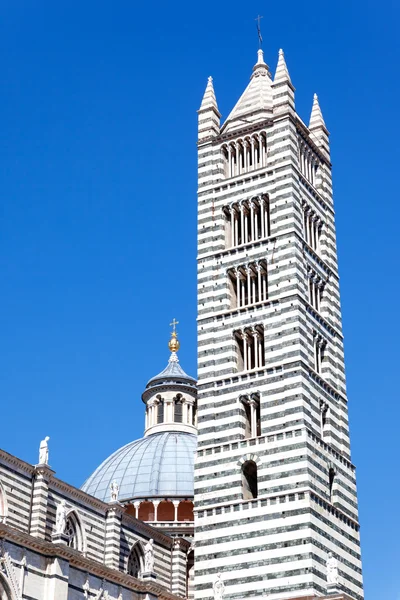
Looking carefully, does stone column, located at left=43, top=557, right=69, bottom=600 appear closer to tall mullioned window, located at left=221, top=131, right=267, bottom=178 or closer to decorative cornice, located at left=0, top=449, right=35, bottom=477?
decorative cornice, located at left=0, top=449, right=35, bottom=477

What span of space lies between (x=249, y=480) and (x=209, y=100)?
1528 cm

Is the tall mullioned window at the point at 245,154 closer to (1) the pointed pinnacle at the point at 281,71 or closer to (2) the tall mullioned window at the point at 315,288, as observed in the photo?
(1) the pointed pinnacle at the point at 281,71

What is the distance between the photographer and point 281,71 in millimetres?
36750

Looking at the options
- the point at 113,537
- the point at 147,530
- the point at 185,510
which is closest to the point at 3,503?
the point at 113,537

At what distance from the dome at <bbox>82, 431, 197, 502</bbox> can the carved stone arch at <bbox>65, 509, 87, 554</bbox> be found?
9106 mm

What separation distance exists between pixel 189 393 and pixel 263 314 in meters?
16.7

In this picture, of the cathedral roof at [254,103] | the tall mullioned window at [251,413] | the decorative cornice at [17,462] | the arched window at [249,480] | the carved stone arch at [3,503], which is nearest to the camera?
the carved stone arch at [3,503]

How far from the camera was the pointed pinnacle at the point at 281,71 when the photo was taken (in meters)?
36.4

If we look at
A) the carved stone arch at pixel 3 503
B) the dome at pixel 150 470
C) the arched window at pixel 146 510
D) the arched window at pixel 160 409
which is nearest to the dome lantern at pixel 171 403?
the arched window at pixel 160 409

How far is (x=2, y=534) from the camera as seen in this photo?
82.8 feet

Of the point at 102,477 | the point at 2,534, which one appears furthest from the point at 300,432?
the point at 102,477

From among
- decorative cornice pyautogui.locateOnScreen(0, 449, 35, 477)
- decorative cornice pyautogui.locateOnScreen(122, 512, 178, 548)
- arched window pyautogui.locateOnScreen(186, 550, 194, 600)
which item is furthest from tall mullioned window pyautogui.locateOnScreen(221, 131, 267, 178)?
arched window pyautogui.locateOnScreen(186, 550, 194, 600)

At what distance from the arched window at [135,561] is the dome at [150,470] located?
622 cm

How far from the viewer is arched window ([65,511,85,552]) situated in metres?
31.4
